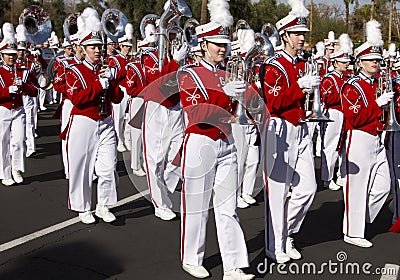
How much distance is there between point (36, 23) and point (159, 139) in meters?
4.69

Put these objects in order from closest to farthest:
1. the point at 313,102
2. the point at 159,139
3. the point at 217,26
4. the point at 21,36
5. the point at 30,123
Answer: the point at 217,26, the point at 313,102, the point at 159,139, the point at 21,36, the point at 30,123

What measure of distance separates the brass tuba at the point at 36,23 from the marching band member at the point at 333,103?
16.4 feet

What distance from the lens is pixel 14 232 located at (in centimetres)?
587

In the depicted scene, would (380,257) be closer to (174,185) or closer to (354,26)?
(174,185)

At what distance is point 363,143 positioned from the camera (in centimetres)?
558

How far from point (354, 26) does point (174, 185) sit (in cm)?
5027

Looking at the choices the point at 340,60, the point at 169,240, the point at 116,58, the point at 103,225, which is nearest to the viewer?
the point at 169,240

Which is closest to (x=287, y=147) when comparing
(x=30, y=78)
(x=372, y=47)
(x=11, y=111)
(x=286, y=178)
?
(x=286, y=178)

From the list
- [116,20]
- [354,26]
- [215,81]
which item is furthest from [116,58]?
[354,26]

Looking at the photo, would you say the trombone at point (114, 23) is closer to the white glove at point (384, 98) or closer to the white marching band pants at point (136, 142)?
the white marching band pants at point (136, 142)

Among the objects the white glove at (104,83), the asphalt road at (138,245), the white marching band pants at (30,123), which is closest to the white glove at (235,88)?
the asphalt road at (138,245)

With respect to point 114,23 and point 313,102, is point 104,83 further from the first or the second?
point 114,23

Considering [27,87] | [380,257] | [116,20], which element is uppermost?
[116,20]

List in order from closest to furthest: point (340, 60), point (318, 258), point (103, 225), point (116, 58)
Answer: point (318, 258) < point (103, 225) < point (340, 60) < point (116, 58)
